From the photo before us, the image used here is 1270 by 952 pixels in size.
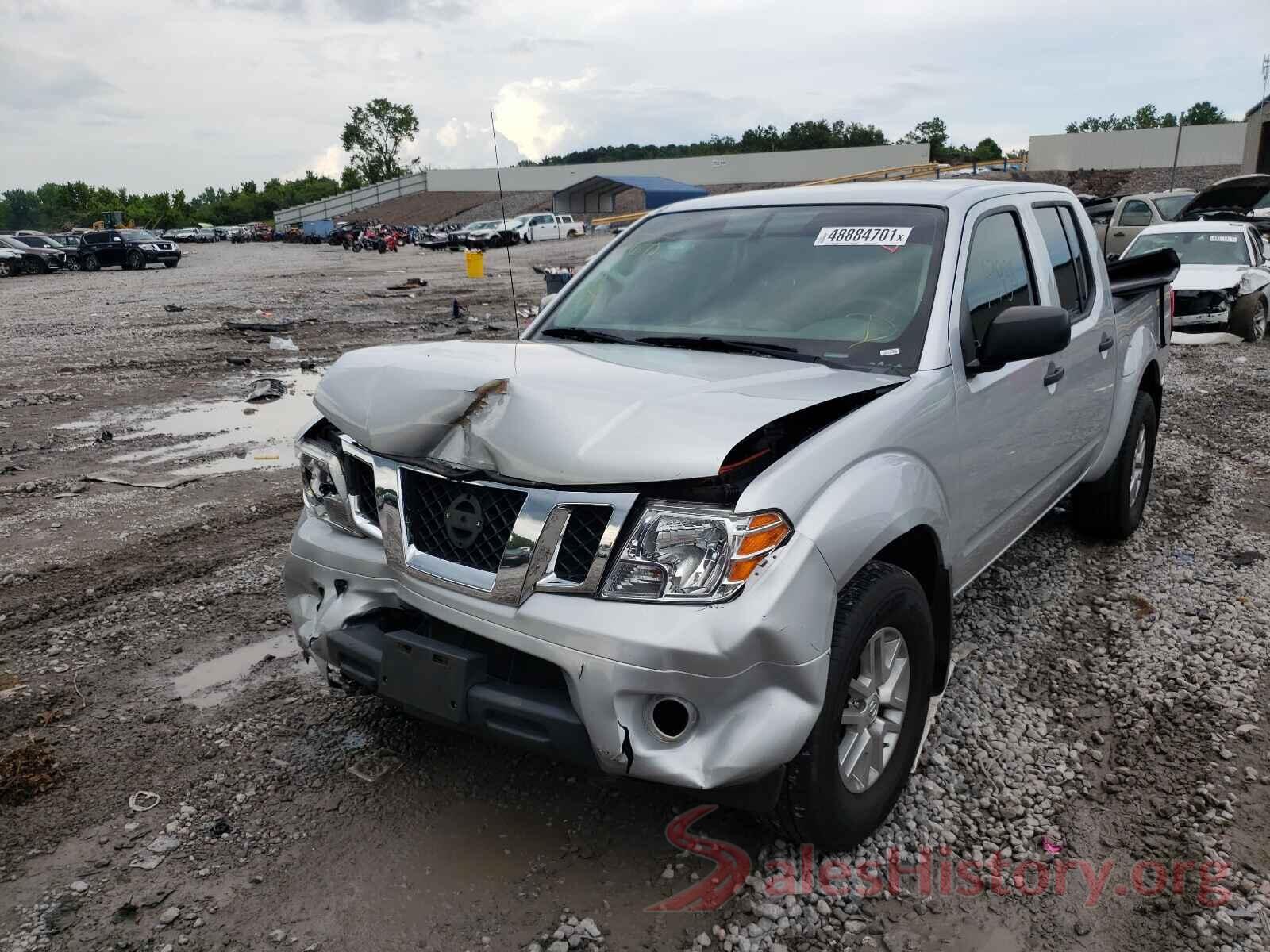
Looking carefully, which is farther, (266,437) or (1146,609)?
(266,437)

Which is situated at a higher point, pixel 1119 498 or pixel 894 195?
pixel 894 195

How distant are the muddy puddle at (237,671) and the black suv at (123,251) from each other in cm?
3778

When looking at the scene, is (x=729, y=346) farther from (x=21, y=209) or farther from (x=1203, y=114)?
(x=21, y=209)

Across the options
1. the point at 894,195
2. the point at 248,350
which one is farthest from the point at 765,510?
the point at 248,350

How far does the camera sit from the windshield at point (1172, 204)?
65.6ft

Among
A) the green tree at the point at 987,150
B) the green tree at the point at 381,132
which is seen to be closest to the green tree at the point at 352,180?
the green tree at the point at 381,132

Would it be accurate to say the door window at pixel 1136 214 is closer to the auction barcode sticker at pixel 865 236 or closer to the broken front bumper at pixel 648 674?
the auction barcode sticker at pixel 865 236

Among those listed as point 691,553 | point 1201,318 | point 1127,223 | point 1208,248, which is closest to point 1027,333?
point 691,553

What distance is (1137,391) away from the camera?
5285mm

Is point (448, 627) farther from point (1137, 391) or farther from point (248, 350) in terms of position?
point (248, 350)

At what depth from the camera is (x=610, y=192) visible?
64.6m

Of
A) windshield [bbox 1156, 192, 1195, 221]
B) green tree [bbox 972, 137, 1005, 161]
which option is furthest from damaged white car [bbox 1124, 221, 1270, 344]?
green tree [bbox 972, 137, 1005, 161]

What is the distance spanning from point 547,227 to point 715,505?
46719 millimetres

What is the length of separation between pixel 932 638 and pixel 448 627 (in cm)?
148
